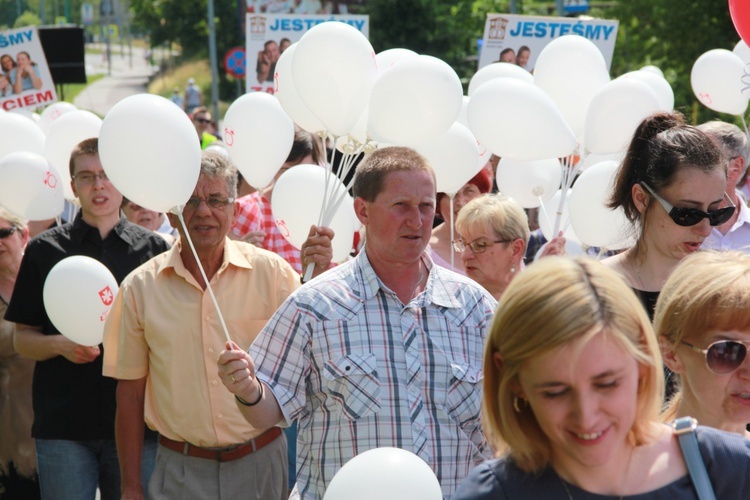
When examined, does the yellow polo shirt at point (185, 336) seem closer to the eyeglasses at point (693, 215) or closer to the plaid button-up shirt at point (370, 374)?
the plaid button-up shirt at point (370, 374)

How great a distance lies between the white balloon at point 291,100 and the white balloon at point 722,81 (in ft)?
13.9

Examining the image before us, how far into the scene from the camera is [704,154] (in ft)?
12.2

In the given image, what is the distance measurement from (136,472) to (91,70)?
64.7 metres

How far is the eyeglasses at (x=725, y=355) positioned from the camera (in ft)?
8.75

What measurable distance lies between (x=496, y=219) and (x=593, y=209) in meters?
0.50

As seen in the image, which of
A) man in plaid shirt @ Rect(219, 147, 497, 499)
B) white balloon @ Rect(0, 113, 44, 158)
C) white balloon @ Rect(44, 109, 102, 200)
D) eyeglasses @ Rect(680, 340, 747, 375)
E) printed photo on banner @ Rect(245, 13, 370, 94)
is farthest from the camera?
printed photo on banner @ Rect(245, 13, 370, 94)

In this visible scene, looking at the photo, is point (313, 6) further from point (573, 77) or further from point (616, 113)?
point (616, 113)

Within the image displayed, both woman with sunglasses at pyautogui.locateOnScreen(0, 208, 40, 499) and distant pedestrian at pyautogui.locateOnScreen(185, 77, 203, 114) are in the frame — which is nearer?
woman with sunglasses at pyautogui.locateOnScreen(0, 208, 40, 499)

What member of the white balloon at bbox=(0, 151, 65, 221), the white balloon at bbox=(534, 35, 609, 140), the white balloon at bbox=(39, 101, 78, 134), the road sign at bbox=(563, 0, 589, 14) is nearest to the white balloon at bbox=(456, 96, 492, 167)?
the white balloon at bbox=(534, 35, 609, 140)

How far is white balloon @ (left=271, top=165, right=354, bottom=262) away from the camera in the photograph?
5.87m

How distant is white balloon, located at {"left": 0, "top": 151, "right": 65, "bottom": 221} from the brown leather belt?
9.21ft

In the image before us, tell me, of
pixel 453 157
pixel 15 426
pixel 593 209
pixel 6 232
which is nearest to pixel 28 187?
pixel 6 232

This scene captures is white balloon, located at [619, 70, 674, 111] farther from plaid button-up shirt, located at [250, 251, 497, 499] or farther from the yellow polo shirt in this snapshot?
plaid button-up shirt, located at [250, 251, 497, 499]

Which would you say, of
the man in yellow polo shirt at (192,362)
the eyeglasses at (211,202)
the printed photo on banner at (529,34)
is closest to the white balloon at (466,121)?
the eyeglasses at (211,202)
